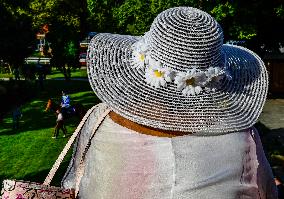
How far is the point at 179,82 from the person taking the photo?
198cm

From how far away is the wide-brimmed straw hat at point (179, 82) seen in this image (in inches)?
77.5

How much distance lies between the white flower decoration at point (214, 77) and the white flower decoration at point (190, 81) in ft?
0.10

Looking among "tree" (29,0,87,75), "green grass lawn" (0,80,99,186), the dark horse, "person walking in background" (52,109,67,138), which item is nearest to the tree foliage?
"tree" (29,0,87,75)

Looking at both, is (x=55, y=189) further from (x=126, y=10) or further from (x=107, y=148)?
(x=126, y=10)

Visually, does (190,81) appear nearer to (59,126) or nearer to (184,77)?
(184,77)

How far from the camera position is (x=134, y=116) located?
196 cm

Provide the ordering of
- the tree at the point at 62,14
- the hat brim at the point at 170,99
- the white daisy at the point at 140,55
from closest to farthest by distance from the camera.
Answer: the hat brim at the point at 170,99 < the white daisy at the point at 140,55 < the tree at the point at 62,14

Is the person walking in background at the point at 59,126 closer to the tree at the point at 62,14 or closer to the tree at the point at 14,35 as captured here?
the tree at the point at 14,35

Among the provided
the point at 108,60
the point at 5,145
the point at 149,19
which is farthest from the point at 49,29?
the point at 108,60

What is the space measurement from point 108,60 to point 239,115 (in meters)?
0.72

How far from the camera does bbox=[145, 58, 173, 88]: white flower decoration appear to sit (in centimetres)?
198

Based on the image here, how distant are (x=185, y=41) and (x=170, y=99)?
28 centimetres

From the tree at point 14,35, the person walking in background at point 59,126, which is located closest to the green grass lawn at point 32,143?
the person walking in background at point 59,126

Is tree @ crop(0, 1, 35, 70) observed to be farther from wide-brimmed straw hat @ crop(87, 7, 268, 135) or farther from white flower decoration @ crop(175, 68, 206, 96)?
white flower decoration @ crop(175, 68, 206, 96)
